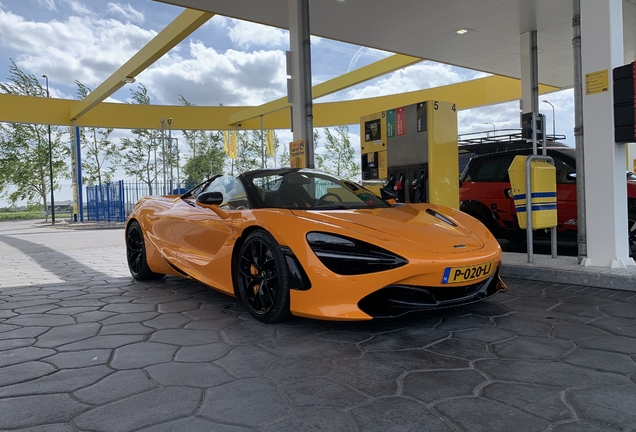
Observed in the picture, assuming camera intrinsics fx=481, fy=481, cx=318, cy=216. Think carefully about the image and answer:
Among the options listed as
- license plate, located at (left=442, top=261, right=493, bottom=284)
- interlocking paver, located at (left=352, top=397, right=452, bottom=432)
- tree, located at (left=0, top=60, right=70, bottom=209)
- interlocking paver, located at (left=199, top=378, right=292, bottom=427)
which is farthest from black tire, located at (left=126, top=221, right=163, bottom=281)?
tree, located at (left=0, top=60, right=70, bottom=209)

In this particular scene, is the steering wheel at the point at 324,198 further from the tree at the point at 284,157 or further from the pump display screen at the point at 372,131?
the tree at the point at 284,157

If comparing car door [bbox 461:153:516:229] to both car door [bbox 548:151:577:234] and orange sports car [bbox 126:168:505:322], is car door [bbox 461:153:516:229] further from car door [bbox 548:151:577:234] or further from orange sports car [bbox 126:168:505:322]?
orange sports car [bbox 126:168:505:322]

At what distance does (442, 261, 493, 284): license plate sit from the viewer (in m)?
3.07

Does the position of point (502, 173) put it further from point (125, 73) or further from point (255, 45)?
point (255, 45)

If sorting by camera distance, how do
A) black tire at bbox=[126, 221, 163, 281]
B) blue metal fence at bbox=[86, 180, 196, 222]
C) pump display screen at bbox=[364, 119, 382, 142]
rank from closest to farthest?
black tire at bbox=[126, 221, 163, 281] < pump display screen at bbox=[364, 119, 382, 142] < blue metal fence at bbox=[86, 180, 196, 222]

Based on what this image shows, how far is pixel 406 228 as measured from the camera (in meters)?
3.37

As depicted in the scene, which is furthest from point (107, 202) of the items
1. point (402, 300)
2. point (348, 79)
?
point (402, 300)

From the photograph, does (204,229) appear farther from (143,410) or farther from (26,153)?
(26,153)

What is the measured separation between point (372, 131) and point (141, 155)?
85.3 feet

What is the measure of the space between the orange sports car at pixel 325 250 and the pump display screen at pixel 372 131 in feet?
10.2

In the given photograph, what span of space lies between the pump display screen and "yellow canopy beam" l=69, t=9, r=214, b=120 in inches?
184

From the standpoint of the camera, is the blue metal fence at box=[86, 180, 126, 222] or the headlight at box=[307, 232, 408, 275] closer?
the headlight at box=[307, 232, 408, 275]

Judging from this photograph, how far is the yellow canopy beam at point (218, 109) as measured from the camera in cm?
1678

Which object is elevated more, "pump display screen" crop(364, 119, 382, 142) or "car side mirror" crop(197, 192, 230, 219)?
"pump display screen" crop(364, 119, 382, 142)
